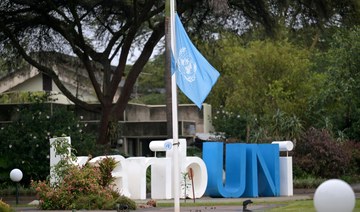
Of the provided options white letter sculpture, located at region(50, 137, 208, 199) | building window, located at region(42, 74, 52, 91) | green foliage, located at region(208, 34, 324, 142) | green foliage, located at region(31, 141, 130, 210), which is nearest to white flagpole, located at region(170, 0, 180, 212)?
green foliage, located at region(31, 141, 130, 210)

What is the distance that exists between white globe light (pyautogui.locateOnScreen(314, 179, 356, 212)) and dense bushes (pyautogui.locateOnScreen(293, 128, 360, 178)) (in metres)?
25.8

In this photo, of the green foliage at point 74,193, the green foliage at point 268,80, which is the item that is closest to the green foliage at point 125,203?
the green foliage at point 74,193

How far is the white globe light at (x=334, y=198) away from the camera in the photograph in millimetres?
9812

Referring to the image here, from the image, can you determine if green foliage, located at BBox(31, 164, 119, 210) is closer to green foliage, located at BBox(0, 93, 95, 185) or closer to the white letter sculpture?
the white letter sculpture

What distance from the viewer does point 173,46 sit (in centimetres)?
1761

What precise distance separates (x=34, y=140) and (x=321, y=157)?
12.4 meters

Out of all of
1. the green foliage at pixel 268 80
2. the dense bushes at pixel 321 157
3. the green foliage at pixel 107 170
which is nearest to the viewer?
the green foliage at pixel 107 170

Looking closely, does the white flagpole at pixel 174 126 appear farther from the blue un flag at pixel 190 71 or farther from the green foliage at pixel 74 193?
the green foliage at pixel 74 193

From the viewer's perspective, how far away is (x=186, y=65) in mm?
17875

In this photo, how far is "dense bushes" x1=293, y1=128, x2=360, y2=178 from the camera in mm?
35469

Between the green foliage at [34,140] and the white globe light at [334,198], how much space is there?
2570 centimetres

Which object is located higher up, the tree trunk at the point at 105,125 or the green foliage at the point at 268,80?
the green foliage at the point at 268,80

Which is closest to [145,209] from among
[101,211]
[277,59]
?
[101,211]

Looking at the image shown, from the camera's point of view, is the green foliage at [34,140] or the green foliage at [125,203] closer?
the green foliage at [125,203]
